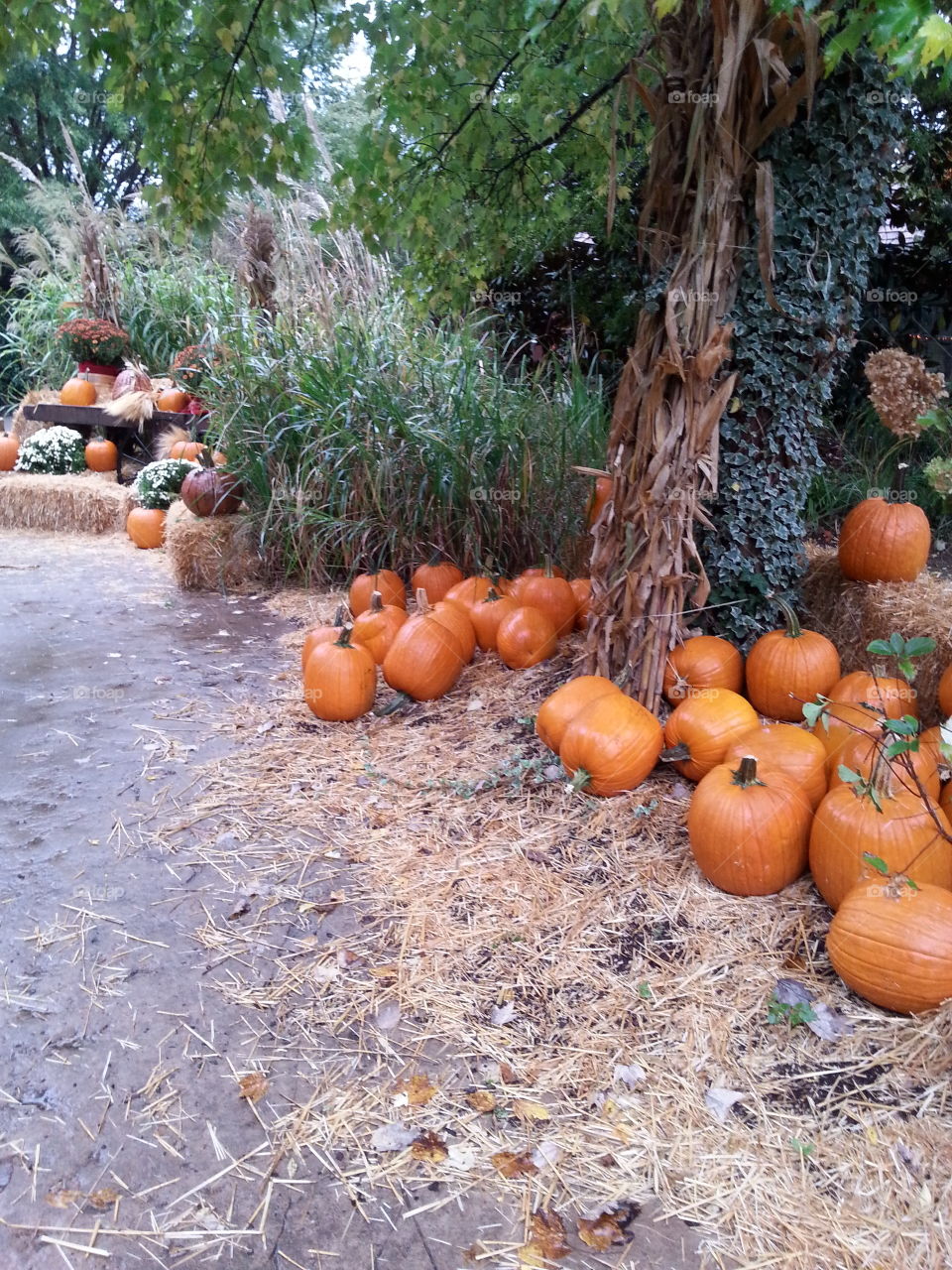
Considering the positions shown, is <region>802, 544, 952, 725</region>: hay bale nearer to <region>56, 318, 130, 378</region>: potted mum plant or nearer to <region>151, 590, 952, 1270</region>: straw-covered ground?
<region>151, 590, 952, 1270</region>: straw-covered ground

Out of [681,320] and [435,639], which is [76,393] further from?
[681,320]

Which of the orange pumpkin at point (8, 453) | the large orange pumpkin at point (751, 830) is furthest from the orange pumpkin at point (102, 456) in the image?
the large orange pumpkin at point (751, 830)

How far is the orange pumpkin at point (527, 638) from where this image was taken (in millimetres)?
3607

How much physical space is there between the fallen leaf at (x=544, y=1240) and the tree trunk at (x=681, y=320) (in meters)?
1.74

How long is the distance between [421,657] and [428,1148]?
2.11 metres

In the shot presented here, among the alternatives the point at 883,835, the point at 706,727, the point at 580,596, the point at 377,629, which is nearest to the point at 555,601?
the point at 580,596

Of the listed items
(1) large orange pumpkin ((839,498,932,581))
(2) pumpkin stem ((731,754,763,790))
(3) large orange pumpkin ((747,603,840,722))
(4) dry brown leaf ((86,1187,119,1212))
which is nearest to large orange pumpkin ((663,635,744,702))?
→ (3) large orange pumpkin ((747,603,840,722))

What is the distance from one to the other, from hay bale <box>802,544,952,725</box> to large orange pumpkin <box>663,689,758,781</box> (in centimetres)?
72

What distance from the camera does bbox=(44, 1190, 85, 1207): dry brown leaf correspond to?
1.50 meters

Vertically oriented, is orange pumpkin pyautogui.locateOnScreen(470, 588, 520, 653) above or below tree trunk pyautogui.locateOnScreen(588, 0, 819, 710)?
below

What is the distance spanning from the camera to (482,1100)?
5.58 feet

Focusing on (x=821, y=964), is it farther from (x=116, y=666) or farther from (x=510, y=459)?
(x=116, y=666)

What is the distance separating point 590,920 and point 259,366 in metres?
4.57

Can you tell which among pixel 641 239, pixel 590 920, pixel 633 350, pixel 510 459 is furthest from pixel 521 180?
pixel 590 920
